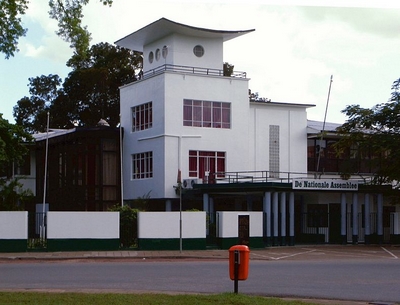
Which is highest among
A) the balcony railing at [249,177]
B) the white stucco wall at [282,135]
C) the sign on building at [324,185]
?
Answer: the white stucco wall at [282,135]

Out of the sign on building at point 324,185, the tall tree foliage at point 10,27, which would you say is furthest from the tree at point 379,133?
the tall tree foliage at point 10,27

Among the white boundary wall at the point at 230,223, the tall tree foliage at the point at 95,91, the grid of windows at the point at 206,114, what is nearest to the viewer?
the white boundary wall at the point at 230,223

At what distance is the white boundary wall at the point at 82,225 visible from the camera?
1268 inches

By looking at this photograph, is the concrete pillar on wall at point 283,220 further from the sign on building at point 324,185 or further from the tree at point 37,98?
the tree at point 37,98

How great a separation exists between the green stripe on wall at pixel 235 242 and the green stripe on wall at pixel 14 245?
8850mm

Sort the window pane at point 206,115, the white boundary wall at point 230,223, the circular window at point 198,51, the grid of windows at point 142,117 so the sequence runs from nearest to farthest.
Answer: the white boundary wall at point 230,223
the window pane at point 206,115
the grid of windows at point 142,117
the circular window at point 198,51

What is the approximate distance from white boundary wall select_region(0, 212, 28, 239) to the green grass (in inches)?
665

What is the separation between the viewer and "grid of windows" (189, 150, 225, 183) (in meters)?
45.0

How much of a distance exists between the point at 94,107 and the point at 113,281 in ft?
157

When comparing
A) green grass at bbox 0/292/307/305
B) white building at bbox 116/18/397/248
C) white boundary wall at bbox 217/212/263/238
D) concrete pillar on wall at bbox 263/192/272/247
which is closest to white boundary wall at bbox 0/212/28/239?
white boundary wall at bbox 217/212/263/238

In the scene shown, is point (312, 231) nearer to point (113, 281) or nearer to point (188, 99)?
point (188, 99)

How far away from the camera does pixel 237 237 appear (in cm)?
3531

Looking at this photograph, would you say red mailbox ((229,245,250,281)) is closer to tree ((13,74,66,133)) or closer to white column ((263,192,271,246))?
white column ((263,192,271,246))

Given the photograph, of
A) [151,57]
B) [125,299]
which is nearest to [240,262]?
[125,299]
